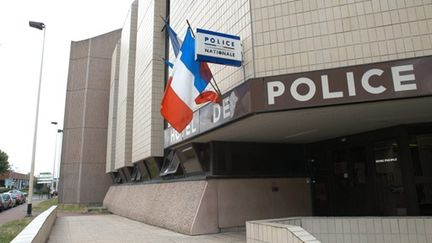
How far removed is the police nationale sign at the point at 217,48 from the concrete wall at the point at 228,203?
4.93 m

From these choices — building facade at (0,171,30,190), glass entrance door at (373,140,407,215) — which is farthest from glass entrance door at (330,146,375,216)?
building facade at (0,171,30,190)

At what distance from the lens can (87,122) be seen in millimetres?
36719

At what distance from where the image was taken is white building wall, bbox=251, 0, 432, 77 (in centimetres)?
785

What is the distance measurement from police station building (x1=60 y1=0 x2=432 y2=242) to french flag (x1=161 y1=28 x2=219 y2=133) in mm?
756

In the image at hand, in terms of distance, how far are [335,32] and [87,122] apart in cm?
3231

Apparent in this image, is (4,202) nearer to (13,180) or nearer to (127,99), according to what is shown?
(127,99)

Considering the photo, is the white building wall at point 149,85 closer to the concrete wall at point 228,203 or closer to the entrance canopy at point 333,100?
the concrete wall at point 228,203

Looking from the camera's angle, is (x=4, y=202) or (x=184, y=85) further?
(x=4, y=202)

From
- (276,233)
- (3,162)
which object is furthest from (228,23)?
(3,162)

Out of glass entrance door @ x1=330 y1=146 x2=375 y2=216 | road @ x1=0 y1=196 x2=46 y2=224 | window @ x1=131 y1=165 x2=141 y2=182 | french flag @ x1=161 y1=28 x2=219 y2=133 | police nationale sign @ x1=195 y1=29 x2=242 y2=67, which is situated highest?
police nationale sign @ x1=195 y1=29 x2=242 y2=67

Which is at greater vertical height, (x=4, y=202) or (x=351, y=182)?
(x=351, y=182)

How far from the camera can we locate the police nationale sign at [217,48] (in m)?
8.79

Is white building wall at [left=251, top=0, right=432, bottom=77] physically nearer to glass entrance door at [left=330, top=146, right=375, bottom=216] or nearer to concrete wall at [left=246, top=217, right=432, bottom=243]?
concrete wall at [left=246, top=217, right=432, bottom=243]

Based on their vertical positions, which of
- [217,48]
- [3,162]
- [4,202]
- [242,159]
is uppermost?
[3,162]
